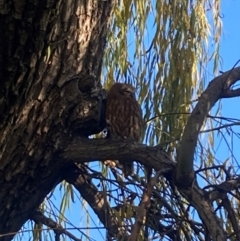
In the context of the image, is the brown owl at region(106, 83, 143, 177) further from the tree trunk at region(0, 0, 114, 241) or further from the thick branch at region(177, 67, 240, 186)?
the thick branch at region(177, 67, 240, 186)

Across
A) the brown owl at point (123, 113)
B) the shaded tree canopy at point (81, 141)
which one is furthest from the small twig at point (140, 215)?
the brown owl at point (123, 113)

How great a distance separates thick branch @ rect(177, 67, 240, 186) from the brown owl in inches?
19.7

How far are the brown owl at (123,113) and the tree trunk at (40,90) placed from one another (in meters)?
0.29

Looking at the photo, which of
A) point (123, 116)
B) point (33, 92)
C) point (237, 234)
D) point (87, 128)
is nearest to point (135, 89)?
point (123, 116)

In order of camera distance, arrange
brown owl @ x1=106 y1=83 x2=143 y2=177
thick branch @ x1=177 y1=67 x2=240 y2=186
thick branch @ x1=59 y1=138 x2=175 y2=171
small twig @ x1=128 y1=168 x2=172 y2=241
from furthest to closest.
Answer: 1. brown owl @ x1=106 y1=83 x2=143 y2=177
2. thick branch @ x1=59 y1=138 x2=175 y2=171
3. thick branch @ x1=177 y1=67 x2=240 y2=186
4. small twig @ x1=128 y1=168 x2=172 y2=241

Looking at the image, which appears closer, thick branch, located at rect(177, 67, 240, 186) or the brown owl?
thick branch, located at rect(177, 67, 240, 186)

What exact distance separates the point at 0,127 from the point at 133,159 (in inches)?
14.1

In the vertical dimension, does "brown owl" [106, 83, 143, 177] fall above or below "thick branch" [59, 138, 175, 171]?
above

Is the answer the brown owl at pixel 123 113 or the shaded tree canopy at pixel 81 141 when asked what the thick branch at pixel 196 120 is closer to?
the shaded tree canopy at pixel 81 141

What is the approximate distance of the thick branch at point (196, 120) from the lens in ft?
5.85

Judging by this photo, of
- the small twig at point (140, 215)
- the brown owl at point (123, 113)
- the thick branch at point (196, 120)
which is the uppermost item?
the brown owl at point (123, 113)

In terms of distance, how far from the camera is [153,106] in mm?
2271

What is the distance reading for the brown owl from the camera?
2361mm

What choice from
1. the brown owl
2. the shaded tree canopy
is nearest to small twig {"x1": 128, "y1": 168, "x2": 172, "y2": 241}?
the shaded tree canopy
